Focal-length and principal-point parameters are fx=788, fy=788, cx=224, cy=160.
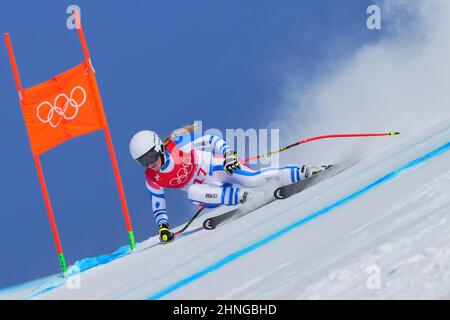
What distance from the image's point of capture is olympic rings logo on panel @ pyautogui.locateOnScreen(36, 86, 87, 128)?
5609 millimetres

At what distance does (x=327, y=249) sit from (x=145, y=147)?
190 cm

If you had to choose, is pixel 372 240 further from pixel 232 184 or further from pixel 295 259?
pixel 232 184

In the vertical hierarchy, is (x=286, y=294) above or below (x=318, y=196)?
above

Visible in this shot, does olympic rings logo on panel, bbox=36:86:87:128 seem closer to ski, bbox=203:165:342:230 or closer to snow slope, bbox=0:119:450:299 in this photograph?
snow slope, bbox=0:119:450:299

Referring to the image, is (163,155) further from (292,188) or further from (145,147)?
(292,188)

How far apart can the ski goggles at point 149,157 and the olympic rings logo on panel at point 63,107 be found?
103cm

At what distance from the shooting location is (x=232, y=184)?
16.5ft

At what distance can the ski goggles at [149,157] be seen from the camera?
4.75 meters

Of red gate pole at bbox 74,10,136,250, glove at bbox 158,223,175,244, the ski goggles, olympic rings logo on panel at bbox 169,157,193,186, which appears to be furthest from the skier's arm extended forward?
red gate pole at bbox 74,10,136,250

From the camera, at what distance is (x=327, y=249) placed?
3.10m

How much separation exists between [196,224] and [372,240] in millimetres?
2954

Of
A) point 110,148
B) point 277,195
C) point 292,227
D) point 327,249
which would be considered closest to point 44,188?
point 110,148
